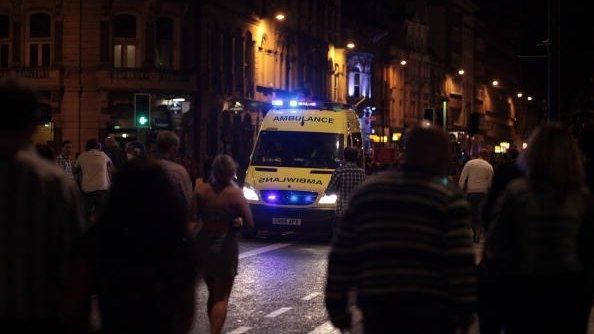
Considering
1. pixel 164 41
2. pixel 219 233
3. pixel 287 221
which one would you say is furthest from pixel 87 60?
pixel 219 233

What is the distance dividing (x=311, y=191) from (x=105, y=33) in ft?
81.2

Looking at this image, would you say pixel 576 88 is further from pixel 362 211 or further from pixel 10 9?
pixel 362 211

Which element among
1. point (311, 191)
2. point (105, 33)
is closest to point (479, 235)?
point (311, 191)

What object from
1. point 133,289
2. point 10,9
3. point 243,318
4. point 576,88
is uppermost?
point 10,9

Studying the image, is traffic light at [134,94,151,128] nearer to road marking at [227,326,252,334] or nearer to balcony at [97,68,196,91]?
balcony at [97,68,196,91]

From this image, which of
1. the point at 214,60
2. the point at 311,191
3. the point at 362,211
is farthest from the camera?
the point at 214,60

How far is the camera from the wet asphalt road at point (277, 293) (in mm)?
11234

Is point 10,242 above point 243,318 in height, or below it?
above

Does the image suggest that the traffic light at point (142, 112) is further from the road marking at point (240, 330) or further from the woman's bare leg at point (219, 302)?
the woman's bare leg at point (219, 302)

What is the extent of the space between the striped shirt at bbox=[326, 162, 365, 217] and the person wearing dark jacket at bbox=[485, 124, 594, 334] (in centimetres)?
1122

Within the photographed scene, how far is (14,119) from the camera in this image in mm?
4875

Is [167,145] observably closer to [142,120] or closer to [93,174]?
[93,174]

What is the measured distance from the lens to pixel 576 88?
42.1 m

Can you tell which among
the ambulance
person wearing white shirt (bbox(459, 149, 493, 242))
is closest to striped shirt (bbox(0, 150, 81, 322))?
the ambulance
